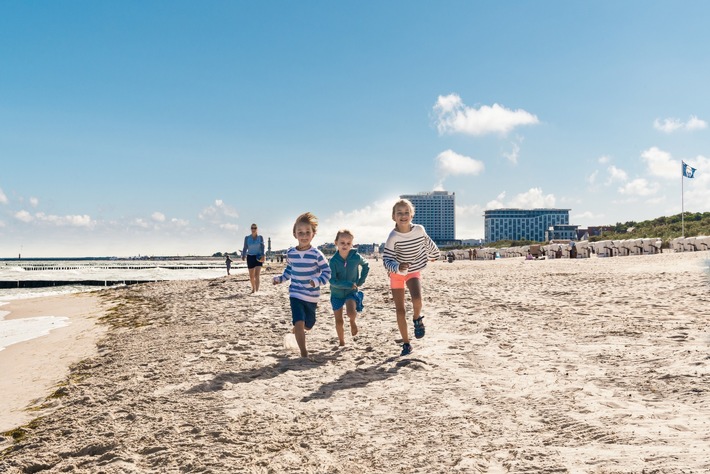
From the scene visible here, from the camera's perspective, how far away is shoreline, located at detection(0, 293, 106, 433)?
5.30 metres

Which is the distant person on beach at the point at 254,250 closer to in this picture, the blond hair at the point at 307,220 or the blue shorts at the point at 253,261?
the blue shorts at the point at 253,261

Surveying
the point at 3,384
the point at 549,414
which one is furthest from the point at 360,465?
the point at 3,384

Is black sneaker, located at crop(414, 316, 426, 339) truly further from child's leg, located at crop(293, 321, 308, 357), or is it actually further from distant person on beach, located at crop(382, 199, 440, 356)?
child's leg, located at crop(293, 321, 308, 357)

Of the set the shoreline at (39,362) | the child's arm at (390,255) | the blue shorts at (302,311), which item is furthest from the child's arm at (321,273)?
the shoreline at (39,362)

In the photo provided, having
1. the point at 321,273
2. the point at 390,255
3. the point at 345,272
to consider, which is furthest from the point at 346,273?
the point at 390,255

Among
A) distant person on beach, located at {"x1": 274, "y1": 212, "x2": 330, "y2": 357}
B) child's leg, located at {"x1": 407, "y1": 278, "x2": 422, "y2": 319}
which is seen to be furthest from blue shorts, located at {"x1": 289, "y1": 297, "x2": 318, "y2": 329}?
child's leg, located at {"x1": 407, "y1": 278, "x2": 422, "y2": 319}

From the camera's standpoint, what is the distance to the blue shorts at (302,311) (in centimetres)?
625

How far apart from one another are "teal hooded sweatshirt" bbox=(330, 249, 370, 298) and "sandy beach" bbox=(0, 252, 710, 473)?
85cm

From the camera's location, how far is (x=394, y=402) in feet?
14.6

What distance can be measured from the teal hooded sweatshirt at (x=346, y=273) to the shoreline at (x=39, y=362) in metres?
3.63

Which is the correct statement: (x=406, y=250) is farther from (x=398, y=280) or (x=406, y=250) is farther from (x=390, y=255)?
(x=398, y=280)

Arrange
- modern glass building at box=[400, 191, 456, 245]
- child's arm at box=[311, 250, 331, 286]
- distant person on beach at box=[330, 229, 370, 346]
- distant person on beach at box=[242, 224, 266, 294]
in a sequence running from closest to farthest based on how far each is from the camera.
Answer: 1. child's arm at box=[311, 250, 331, 286]
2. distant person on beach at box=[330, 229, 370, 346]
3. distant person on beach at box=[242, 224, 266, 294]
4. modern glass building at box=[400, 191, 456, 245]

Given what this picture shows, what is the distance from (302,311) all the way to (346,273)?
841 mm

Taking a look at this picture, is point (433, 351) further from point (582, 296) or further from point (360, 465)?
point (582, 296)
